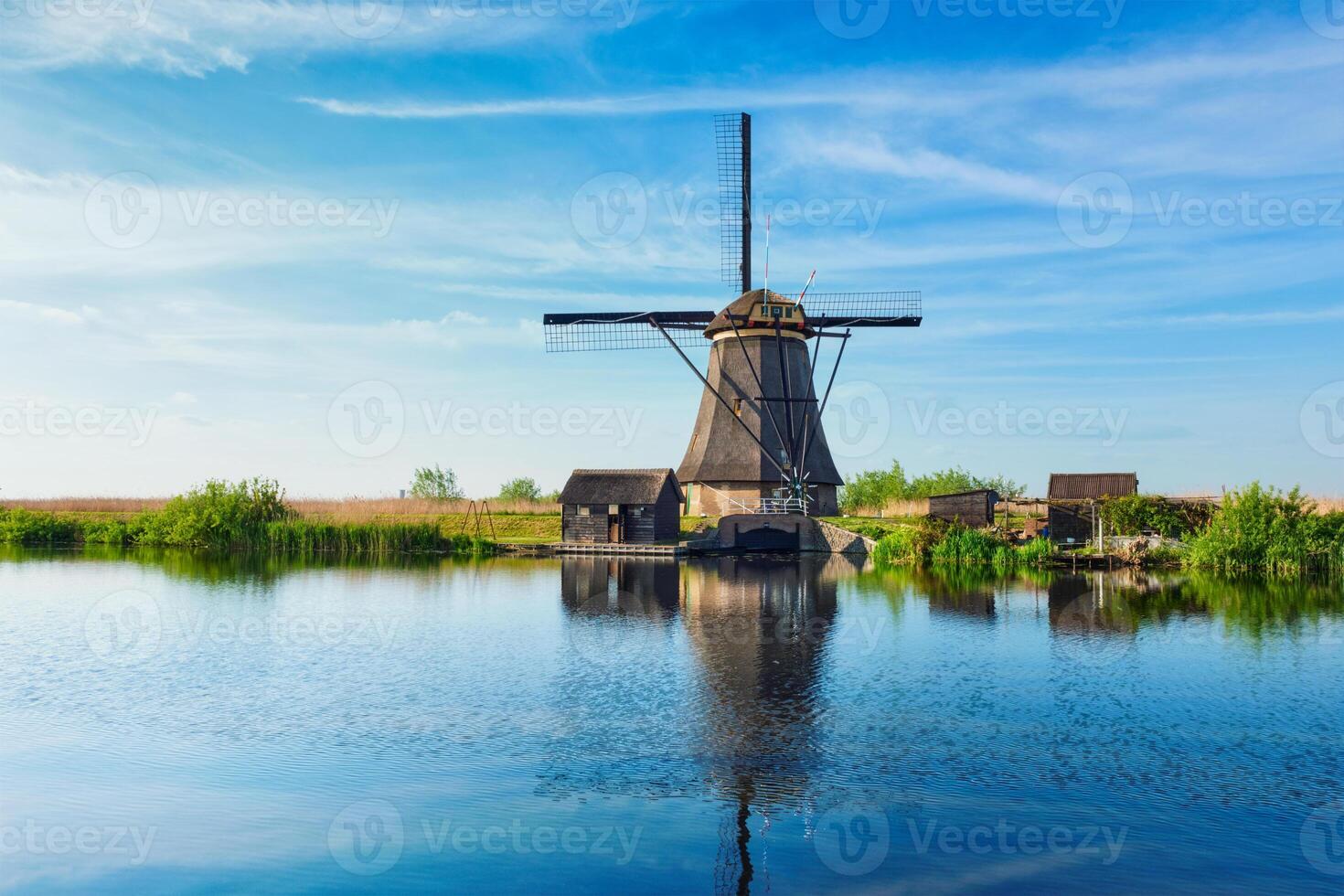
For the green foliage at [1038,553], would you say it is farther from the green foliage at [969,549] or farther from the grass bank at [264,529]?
the grass bank at [264,529]

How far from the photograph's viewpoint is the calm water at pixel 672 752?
7.25 meters

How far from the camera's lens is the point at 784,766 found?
935 cm

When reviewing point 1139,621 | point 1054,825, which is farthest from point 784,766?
point 1139,621

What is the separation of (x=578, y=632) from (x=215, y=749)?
8.02 meters

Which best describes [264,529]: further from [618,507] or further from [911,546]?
[911,546]
